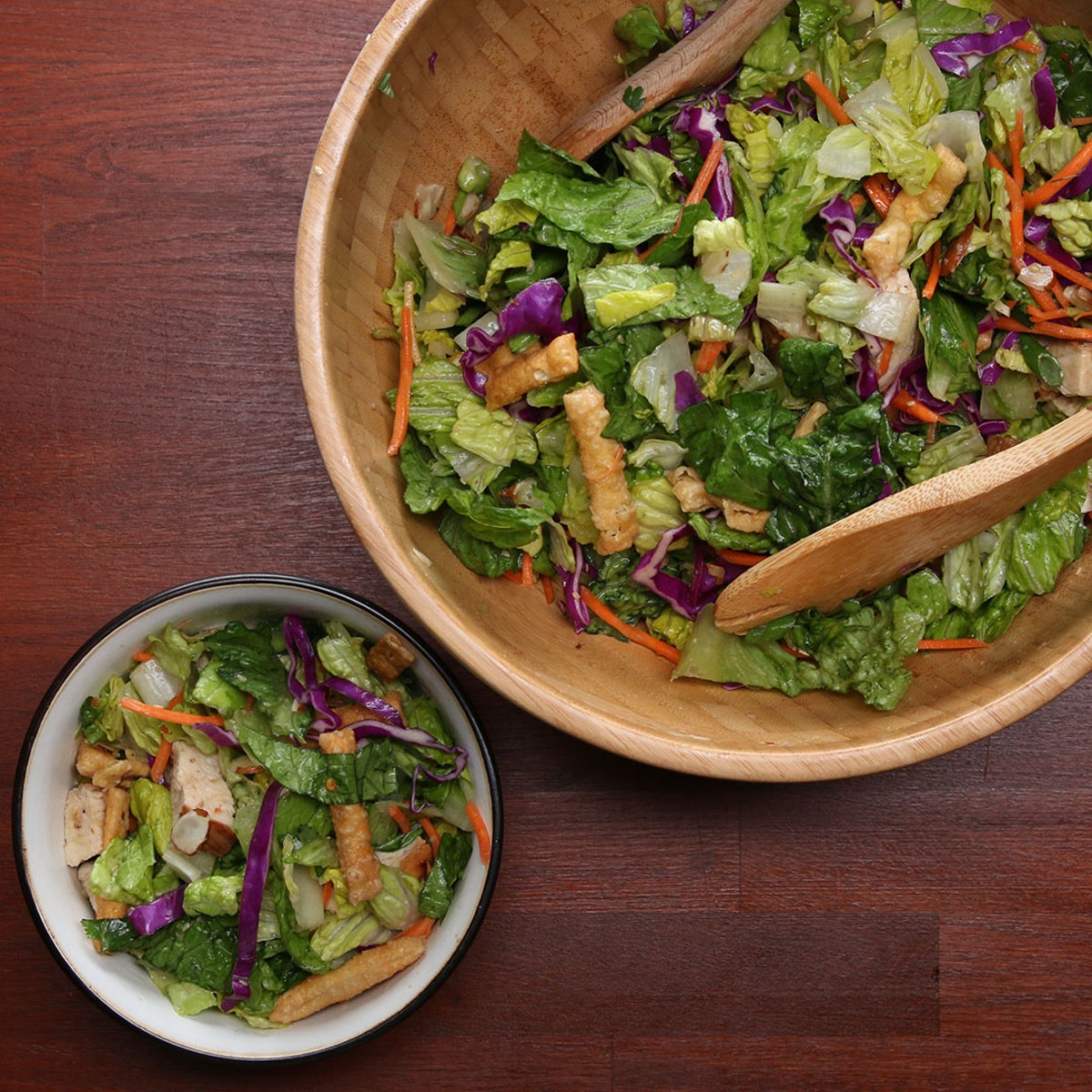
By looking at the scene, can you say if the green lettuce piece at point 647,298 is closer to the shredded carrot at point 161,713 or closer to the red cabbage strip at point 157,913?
the shredded carrot at point 161,713

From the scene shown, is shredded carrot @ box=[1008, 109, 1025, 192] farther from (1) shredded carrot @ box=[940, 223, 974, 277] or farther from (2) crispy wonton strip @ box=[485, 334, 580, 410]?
(2) crispy wonton strip @ box=[485, 334, 580, 410]

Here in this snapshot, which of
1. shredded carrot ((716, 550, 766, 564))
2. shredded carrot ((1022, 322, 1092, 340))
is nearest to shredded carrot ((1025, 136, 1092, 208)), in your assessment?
A: shredded carrot ((1022, 322, 1092, 340))

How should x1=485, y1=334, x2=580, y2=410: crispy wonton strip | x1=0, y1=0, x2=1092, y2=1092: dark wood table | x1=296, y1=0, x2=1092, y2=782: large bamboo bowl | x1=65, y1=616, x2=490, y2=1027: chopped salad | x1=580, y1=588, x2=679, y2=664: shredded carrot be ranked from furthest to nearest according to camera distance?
1. x1=0, y1=0, x2=1092, y2=1092: dark wood table
2. x1=65, y1=616, x2=490, y2=1027: chopped salad
3. x1=580, y1=588, x2=679, y2=664: shredded carrot
4. x1=485, y1=334, x2=580, y2=410: crispy wonton strip
5. x1=296, y1=0, x2=1092, y2=782: large bamboo bowl

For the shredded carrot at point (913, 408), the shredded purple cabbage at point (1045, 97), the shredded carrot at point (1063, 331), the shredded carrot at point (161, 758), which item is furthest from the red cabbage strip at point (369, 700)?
the shredded purple cabbage at point (1045, 97)

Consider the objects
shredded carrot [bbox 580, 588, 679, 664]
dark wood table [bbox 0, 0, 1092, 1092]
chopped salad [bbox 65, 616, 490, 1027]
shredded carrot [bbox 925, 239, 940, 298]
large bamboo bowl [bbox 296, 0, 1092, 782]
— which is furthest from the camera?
A: dark wood table [bbox 0, 0, 1092, 1092]

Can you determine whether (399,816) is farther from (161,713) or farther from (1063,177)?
(1063,177)

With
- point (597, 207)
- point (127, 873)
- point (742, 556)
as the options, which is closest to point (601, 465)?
point (742, 556)
